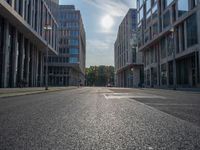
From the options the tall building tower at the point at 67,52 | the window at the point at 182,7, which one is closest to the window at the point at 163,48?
the window at the point at 182,7

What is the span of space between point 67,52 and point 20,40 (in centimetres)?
5710

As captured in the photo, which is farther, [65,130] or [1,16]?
[1,16]

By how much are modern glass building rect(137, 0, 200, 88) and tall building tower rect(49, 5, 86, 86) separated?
3512 cm

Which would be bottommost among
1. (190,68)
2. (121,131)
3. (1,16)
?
(121,131)

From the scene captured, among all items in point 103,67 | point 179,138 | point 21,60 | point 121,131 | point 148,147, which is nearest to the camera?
point 148,147

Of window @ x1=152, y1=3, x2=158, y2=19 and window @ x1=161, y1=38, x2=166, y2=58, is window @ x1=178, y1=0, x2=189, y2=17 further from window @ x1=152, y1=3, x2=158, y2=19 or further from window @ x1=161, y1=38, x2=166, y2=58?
window @ x1=152, y1=3, x2=158, y2=19

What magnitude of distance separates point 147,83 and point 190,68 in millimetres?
26368

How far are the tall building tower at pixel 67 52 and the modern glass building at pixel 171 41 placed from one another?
3512 cm

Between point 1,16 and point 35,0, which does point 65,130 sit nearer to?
point 1,16

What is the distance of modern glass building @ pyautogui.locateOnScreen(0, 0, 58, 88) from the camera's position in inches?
1404

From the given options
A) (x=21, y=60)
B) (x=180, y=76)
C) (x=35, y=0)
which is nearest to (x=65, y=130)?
(x=21, y=60)

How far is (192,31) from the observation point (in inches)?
1551

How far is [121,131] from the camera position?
4.10 m

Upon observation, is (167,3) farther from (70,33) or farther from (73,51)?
(70,33)
